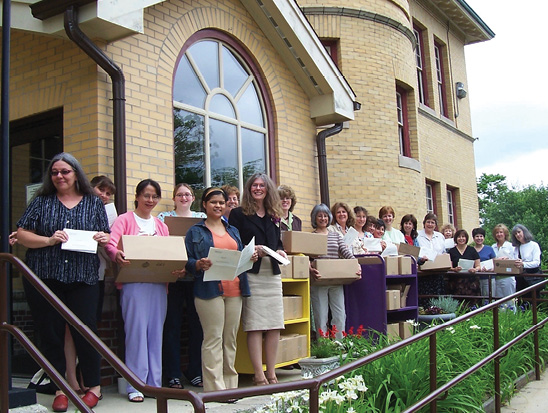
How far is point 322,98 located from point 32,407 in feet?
20.8

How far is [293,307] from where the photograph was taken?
675 centimetres

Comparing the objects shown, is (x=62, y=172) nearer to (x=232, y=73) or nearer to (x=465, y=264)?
(x=232, y=73)

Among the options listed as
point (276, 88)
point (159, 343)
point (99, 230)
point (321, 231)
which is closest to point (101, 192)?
point (99, 230)

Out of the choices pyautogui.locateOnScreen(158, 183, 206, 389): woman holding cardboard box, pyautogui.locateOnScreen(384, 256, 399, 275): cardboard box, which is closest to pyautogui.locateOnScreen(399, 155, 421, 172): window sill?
pyautogui.locateOnScreen(384, 256, 399, 275): cardboard box

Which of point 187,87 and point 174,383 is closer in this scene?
point 174,383

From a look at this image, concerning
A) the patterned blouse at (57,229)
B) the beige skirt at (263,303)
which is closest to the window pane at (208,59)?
the beige skirt at (263,303)

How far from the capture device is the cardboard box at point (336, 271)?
7148 millimetres

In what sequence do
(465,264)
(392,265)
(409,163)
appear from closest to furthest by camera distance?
(392,265)
(465,264)
(409,163)

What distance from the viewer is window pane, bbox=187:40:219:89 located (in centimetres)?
775

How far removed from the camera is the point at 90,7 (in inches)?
228

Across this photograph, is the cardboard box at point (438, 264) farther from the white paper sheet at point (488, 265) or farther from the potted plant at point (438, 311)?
the white paper sheet at point (488, 265)

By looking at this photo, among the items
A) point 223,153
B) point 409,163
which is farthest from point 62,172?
point 409,163

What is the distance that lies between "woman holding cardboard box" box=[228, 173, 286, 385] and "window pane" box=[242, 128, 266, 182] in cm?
229

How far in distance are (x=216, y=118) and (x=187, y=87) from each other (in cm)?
A: 57
